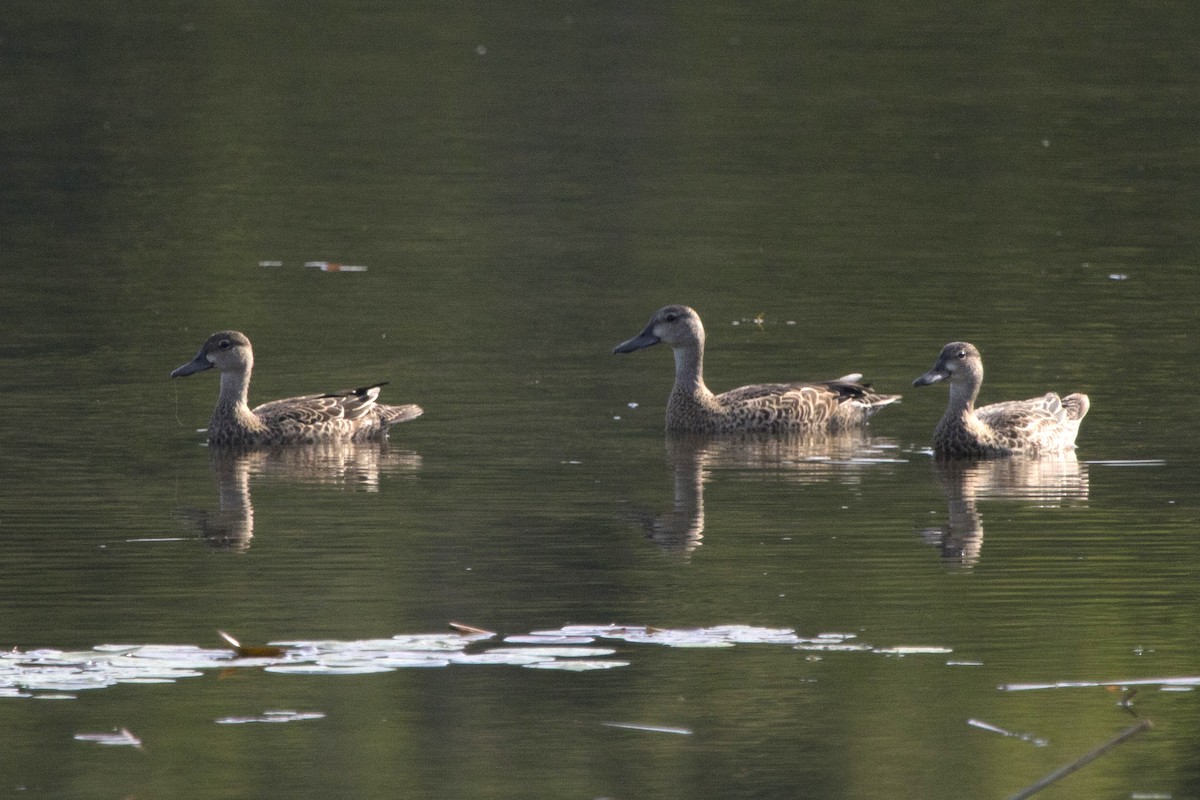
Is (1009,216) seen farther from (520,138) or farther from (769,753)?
(769,753)

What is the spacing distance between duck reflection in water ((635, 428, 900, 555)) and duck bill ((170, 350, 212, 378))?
2847mm

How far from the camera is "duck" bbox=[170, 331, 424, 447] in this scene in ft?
50.6

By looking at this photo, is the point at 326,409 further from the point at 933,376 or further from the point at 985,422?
the point at 985,422

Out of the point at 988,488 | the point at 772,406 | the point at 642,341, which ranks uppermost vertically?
the point at 642,341

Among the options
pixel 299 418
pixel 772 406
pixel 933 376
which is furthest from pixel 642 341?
pixel 299 418

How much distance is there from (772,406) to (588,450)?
4.72 ft

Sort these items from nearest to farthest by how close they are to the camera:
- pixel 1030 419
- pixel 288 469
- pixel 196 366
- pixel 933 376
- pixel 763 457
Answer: pixel 288 469
pixel 1030 419
pixel 933 376
pixel 763 457
pixel 196 366

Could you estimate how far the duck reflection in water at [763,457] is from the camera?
1374 cm

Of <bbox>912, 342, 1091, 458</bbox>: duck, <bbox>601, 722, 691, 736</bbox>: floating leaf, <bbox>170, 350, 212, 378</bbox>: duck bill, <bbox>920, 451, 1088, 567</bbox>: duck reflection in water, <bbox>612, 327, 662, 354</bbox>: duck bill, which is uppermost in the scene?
<bbox>612, 327, 662, 354</bbox>: duck bill

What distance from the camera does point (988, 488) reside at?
46.2 feet

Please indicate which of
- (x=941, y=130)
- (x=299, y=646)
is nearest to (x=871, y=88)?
(x=941, y=130)

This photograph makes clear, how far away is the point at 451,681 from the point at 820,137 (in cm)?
2135

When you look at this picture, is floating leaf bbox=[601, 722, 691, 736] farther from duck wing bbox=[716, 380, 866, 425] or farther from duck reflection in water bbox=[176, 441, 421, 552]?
duck wing bbox=[716, 380, 866, 425]

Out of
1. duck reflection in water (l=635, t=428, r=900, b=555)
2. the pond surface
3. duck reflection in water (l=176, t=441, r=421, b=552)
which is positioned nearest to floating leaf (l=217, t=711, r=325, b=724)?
the pond surface
